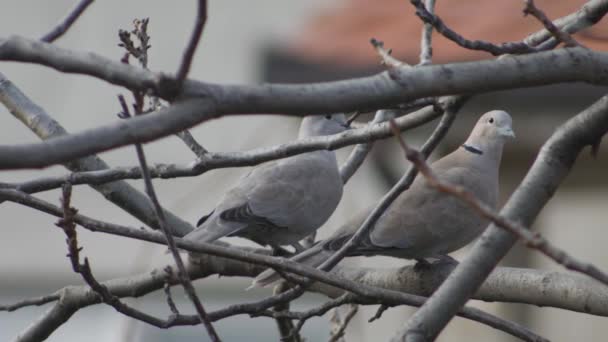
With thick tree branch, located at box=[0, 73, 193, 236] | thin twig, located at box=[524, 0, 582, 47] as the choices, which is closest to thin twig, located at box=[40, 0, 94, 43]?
thin twig, located at box=[524, 0, 582, 47]

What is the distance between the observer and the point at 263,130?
5.23 meters

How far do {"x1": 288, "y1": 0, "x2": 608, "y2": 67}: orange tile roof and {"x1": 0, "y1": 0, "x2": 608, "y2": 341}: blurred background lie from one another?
1 centimetres

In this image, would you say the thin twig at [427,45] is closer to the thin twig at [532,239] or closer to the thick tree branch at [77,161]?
the thick tree branch at [77,161]

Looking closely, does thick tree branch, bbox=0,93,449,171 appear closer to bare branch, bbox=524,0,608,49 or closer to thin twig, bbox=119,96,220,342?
thin twig, bbox=119,96,220,342

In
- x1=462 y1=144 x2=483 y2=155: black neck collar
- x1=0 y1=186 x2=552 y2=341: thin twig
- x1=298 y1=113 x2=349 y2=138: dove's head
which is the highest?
x1=298 y1=113 x2=349 y2=138: dove's head

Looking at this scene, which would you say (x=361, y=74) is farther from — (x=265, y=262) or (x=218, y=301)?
(x=218, y=301)

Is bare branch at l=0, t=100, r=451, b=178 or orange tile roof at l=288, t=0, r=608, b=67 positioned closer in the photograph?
bare branch at l=0, t=100, r=451, b=178

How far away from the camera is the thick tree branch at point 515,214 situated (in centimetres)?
183

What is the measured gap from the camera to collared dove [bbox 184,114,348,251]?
433 cm

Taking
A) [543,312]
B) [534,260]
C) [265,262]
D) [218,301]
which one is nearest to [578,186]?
[534,260]

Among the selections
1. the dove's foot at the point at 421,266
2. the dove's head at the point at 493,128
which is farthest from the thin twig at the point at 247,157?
the dove's head at the point at 493,128

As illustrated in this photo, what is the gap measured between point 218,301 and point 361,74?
5.47m

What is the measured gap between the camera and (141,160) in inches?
78.6

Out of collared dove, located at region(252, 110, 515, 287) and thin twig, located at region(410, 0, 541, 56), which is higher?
collared dove, located at region(252, 110, 515, 287)
